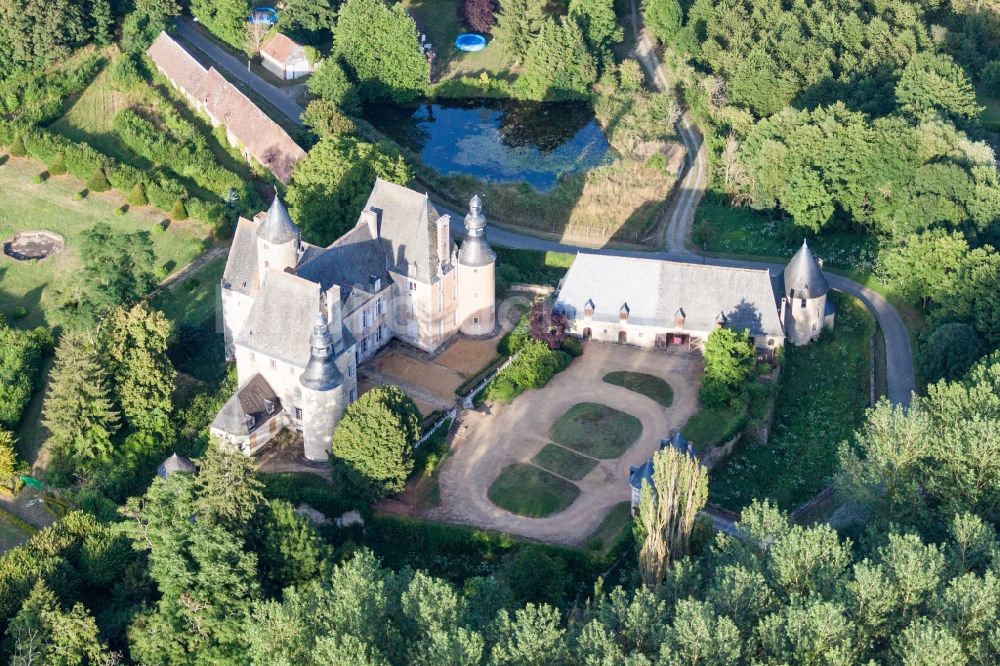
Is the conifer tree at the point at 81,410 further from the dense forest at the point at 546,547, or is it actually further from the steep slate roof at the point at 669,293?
the steep slate roof at the point at 669,293

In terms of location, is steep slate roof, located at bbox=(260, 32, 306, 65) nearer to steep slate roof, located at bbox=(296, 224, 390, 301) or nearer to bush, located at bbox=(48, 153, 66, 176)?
bush, located at bbox=(48, 153, 66, 176)

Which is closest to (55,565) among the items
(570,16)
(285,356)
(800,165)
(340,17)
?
(285,356)

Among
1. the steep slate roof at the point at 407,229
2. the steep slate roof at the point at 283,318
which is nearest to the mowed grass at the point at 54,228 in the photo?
the steep slate roof at the point at 283,318

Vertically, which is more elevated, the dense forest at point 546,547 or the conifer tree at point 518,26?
the dense forest at point 546,547

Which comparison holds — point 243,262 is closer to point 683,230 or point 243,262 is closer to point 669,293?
point 669,293

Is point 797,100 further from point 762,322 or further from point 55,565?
point 55,565

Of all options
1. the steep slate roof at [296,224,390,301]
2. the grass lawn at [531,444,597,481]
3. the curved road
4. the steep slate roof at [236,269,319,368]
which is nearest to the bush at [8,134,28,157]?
the curved road
